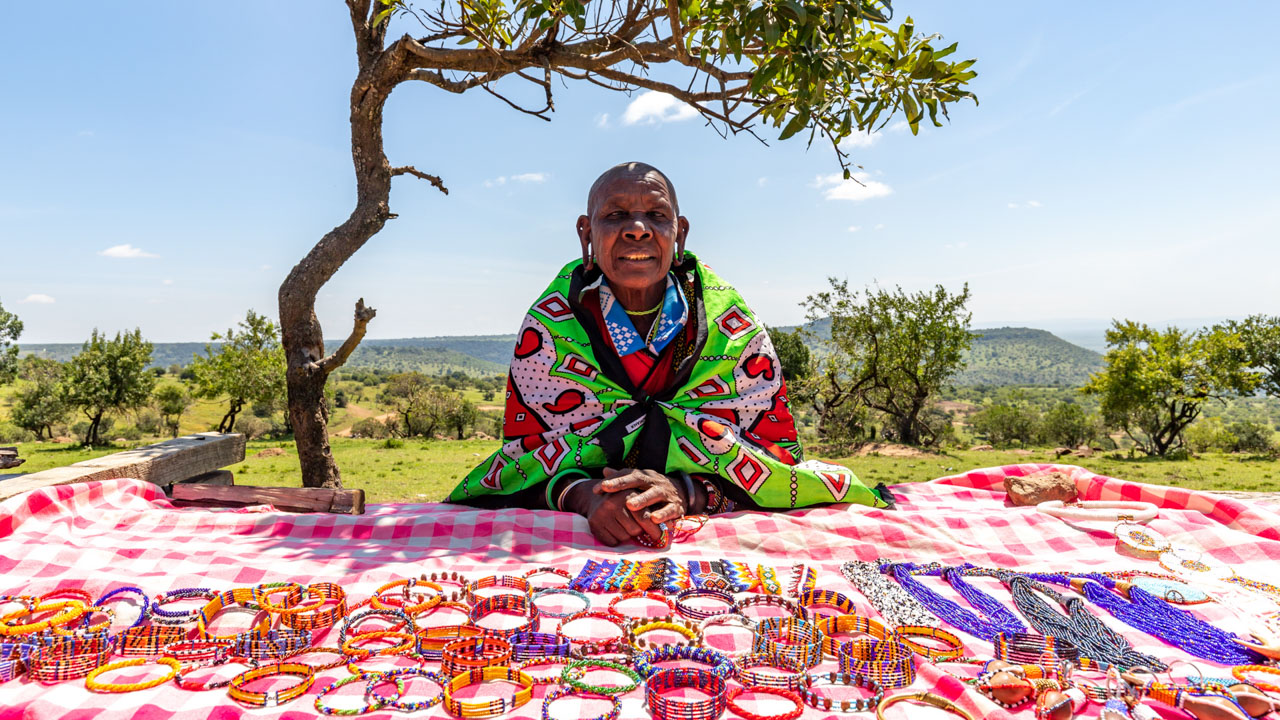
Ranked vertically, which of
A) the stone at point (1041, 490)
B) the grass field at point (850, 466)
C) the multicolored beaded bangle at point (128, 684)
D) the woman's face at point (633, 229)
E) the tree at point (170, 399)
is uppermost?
the woman's face at point (633, 229)

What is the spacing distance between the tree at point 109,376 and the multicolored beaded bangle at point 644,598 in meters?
34.2

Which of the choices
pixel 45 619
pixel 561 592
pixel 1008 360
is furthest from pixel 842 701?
pixel 1008 360

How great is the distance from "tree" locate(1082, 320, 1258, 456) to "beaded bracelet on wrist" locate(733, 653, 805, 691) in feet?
87.2

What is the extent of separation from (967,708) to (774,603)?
82 cm

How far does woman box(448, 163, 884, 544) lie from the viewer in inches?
148

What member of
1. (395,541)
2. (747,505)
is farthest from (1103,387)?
(395,541)

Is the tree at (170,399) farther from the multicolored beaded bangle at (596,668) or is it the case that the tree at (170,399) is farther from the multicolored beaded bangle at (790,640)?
the multicolored beaded bangle at (790,640)

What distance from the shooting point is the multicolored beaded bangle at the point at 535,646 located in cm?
195

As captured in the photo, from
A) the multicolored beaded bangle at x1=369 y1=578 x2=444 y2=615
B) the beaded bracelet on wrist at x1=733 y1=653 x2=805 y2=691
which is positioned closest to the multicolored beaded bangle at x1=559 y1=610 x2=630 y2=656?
the beaded bracelet on wrist at x1=733 y1=653 x2=805 y2=691

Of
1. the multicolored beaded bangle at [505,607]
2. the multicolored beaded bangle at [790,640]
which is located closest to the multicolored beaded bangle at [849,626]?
the multicolored beaded bangle at [790,640]

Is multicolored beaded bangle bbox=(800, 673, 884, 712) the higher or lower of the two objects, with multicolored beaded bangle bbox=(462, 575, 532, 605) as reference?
lower

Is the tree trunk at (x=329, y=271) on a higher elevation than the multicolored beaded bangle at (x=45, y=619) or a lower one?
higher

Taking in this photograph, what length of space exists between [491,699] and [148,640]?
3.58ft

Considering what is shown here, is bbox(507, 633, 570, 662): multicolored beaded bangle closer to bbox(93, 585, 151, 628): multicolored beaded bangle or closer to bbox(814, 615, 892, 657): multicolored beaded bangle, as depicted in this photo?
bbox(814, 615, 892, 657): multicolored beaded bangle
